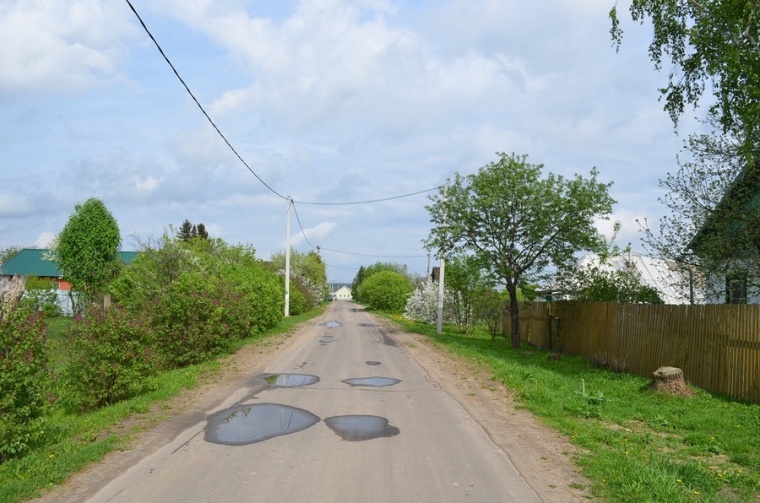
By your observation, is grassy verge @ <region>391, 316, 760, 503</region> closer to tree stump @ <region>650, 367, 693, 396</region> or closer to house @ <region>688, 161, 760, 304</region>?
tree stump @ <region>650, 367, 693, 396</region>

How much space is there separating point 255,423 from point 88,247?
904 inches

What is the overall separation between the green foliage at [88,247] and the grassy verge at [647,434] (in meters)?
21.5

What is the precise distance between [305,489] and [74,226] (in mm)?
26407

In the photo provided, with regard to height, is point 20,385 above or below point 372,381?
above

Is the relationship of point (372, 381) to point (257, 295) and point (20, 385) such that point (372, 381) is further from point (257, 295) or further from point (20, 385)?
point (257, 295)

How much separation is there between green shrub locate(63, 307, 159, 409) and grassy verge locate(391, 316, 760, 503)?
689 centimetres

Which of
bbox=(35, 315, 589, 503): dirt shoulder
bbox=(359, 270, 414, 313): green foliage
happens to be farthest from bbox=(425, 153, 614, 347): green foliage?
bbox=(359, 270, 414, 313): green foliage

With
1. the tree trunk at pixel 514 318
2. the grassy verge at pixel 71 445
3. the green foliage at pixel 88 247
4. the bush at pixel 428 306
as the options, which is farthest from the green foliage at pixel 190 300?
the bush at pixel 428 306

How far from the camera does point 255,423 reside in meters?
8.60

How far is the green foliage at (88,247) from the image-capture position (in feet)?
92.5

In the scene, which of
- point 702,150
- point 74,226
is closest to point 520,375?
point 702,150

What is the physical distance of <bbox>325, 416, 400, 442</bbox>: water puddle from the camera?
25.9ft

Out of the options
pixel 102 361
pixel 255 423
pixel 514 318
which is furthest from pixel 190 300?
pixel 514 318

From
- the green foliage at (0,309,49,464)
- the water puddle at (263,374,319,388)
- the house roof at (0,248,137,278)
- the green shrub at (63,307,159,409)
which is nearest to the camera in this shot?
the green foliage at (0,309,49,464)
